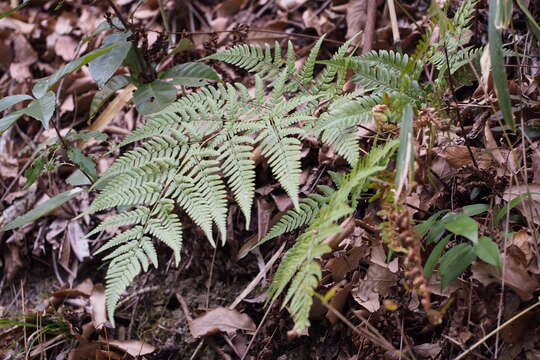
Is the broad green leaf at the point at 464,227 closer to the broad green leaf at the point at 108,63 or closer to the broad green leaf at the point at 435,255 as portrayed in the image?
the broad green leaf at the point at 435,255

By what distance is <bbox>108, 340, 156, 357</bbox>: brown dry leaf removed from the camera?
195 centimetres

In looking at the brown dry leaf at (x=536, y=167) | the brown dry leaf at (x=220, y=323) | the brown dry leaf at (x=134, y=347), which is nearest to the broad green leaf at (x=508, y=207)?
the brown dry leaf at (x=536, y=167)

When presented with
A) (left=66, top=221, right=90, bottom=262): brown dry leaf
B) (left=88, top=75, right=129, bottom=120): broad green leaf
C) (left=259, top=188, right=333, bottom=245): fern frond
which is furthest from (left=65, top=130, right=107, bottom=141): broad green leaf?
(left=259, top=188, right=333, bottom=245): fern frond

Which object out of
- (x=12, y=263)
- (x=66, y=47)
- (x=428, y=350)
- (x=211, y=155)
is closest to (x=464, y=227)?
(x=428, y=350)

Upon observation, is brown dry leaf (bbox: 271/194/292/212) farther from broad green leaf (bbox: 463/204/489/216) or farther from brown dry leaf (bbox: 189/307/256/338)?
broad green leaf (bbox: 463/204/489/216)

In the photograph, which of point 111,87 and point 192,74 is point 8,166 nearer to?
point 111,87

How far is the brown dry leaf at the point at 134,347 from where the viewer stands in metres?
1.95

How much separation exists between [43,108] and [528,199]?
169cm

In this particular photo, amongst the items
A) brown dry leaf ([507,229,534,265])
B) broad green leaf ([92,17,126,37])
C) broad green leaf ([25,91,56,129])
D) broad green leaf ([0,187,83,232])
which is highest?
broad green leaf ([92,17,126,37])

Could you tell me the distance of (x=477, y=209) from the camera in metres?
1.49

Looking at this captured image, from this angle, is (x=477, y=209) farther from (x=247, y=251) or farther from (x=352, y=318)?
(x=247, y=251)

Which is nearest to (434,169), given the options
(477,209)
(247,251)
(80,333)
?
(477,209)

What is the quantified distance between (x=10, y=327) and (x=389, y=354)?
172 cm

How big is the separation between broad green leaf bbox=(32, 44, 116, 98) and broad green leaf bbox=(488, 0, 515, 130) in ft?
4.21
